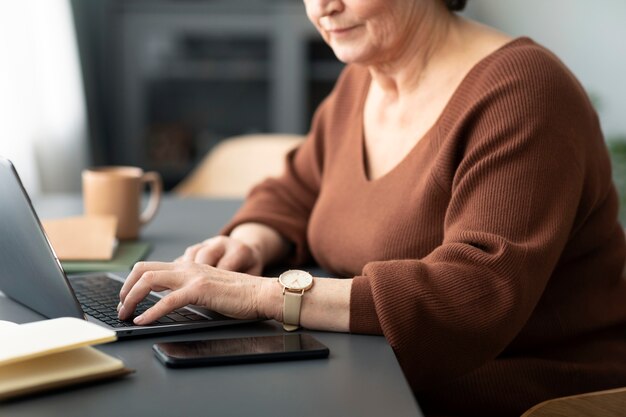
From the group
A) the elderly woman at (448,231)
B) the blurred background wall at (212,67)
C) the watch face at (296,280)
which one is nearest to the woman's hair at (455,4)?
the elderly woman at (448,231)

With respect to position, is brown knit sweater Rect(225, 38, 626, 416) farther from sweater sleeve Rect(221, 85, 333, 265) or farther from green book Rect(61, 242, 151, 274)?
green book Rect(61, 242, 151, 274)

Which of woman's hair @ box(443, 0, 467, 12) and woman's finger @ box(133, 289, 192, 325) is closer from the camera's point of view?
woman's finger @ box(133, 289, 192, 325)

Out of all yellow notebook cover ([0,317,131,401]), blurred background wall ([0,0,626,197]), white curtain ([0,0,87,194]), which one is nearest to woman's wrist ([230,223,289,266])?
yellow notebook cover ([0,317,131,401])

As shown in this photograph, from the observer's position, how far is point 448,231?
1.12 meters

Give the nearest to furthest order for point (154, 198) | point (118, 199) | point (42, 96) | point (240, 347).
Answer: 1. point (240, 347)
2. point (118, 199)
3. point (154, 198)
4. point (42, 96)

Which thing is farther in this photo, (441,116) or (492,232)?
(441,116)

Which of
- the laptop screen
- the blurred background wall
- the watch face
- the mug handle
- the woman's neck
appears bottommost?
the blurred background wall

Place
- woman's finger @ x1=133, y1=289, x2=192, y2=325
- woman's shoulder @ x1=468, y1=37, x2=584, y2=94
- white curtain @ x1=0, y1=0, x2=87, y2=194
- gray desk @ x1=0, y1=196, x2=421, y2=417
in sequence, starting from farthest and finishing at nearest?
white curtain @ x1=0, y1=0, x2=87, y2=194 → woman's shoulder @ x1=468, y1=37, x2=584, y2=94 → woman's finger @ x1=133, y1=289, x2=192, y2=325 → gray desk @ x1=0, y1=196, x2=421, y2=417

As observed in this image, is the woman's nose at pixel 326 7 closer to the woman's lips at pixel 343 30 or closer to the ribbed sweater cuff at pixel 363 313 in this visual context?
the woman's lips at pixel 343 30

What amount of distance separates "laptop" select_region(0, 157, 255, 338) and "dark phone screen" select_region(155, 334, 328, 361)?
7 centimetres

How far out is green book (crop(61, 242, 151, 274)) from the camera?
1.37 meters

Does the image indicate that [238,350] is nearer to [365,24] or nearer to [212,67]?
[365,24]

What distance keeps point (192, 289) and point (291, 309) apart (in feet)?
0.37

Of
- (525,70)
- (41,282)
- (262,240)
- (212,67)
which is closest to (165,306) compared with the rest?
(41,282)
